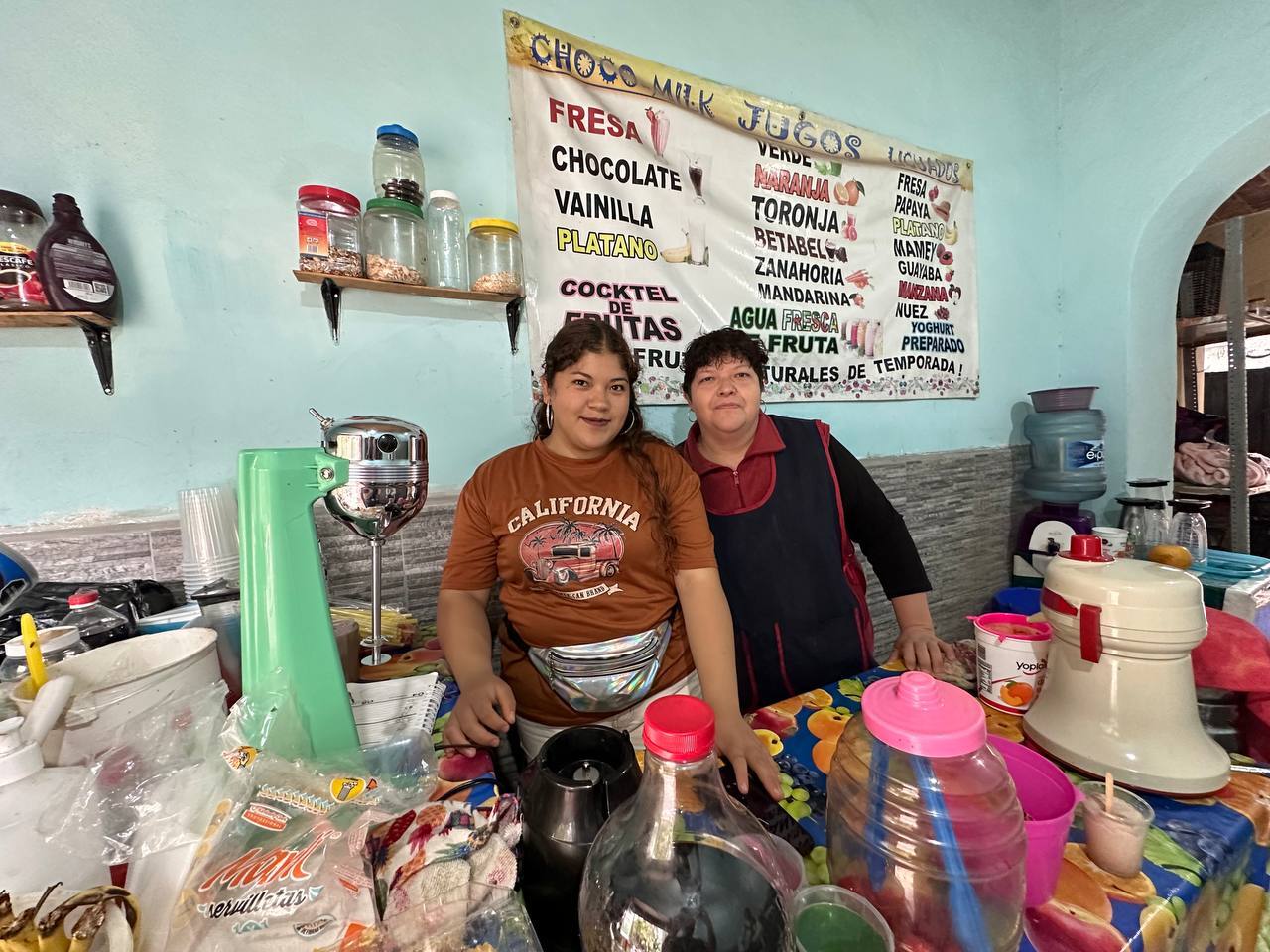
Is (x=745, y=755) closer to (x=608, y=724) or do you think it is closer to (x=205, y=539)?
(x=608, y=724)

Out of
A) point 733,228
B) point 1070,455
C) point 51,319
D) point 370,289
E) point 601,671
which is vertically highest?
point 733,228

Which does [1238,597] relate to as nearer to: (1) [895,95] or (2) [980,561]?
(2) [980,561]

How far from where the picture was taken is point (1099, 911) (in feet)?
1.56

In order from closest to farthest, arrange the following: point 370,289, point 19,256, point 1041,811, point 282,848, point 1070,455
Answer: point 282,848 → point 1041,811 → point 19,256 → point 370,289 → point 1070,455

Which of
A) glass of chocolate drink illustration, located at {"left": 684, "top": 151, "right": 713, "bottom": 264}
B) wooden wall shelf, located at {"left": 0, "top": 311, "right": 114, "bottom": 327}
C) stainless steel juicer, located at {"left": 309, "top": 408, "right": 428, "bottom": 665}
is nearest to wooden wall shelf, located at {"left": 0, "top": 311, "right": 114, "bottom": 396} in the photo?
wooden wall shelf, located at {"left": 0, "top": 311, "right": 114, "bottom": 327}

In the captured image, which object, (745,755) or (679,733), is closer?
(679,733)

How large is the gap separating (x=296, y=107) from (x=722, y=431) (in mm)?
1233

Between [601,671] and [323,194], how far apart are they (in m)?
1.16

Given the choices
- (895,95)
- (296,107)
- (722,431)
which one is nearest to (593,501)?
(722,431)

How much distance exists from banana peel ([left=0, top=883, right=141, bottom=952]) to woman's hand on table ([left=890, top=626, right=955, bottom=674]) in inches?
42.2

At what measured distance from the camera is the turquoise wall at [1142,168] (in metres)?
2.04

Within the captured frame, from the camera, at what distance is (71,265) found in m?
0.96

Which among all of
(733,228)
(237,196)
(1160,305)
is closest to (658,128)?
(733,228)

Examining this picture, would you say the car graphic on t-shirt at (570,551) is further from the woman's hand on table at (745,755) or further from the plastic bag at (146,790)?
the plastic bag at (146,790)
